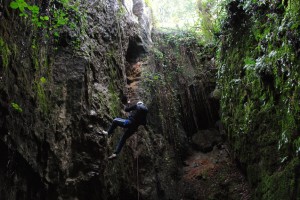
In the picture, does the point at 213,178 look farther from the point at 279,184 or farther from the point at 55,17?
the point at 55,17

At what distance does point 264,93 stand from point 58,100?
175 inches

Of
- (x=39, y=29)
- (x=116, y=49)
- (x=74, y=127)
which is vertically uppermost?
(x=116, y=49)

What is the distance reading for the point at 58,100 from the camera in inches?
238

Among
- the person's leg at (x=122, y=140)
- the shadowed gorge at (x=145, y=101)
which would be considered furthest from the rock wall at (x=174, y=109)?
the person's leg at (x=122, y=140)

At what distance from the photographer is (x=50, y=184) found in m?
5.24

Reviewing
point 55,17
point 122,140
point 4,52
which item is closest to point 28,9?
point 55,17

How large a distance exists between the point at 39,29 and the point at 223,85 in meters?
6.00

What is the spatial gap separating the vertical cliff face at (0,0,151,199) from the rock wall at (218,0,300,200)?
3351 millimetres

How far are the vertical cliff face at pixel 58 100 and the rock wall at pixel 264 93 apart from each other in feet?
11.0

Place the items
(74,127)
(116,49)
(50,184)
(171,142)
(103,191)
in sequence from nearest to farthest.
Result: (50,184), (74,127), (103,191), (116,49), (171,142)

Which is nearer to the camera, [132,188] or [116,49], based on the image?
[132,188]

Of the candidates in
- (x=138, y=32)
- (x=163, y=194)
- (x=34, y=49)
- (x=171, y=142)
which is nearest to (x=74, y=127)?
(x=34, y=49)

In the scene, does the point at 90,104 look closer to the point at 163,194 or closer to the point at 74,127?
the point at 74,127

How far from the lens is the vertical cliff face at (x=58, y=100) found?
4301 millimetres
